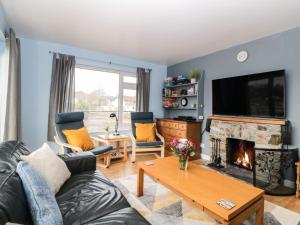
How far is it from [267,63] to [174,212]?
2.76 m

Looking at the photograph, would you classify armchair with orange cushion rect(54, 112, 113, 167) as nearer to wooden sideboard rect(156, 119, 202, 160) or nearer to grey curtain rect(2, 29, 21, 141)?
grey curtain rect(2, 29, 21, 141)

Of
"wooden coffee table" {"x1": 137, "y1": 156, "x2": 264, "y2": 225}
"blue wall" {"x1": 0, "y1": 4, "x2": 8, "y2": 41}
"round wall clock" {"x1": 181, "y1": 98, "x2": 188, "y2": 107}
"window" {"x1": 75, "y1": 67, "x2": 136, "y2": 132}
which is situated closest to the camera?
"wooden coffee table" {"x1": 137, "y1": 156, "x2": 264, "y2": 225}

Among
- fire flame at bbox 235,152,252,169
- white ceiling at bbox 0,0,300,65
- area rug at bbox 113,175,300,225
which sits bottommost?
area rug at bbox 113,175,300,225

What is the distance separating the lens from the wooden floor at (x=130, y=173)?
213 cm

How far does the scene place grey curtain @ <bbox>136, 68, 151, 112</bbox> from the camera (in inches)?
178

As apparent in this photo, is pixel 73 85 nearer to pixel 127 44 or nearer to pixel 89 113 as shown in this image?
pixel 89 113

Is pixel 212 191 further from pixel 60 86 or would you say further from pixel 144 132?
pixel 60 86

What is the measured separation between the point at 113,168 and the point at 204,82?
106 inches

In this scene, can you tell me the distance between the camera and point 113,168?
10.4ft

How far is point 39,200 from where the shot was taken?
985mm

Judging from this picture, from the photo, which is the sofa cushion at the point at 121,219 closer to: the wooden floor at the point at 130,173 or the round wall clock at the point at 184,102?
the wooden floor at the point at 130,173

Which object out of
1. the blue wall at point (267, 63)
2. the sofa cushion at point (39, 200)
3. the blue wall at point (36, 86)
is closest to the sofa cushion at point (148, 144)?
the blue wall at point (267, 63)

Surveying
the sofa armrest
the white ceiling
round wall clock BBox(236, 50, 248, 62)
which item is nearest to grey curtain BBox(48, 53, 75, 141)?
the white ceiling

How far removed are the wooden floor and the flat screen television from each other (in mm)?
1188
